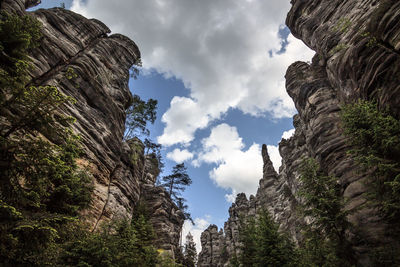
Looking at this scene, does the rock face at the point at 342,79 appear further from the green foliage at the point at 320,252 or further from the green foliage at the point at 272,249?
the green foliage at the point at 272,249

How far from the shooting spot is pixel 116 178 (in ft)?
68.3

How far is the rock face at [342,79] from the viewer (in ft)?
45.8

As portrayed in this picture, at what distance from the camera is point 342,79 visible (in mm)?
19922

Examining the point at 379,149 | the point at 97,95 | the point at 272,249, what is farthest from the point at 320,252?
the point at 97,95

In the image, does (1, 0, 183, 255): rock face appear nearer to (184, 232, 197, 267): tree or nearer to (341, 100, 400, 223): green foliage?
(184, 232, 197, 267): tree

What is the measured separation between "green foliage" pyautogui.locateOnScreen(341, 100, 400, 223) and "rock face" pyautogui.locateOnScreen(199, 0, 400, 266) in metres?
1.44

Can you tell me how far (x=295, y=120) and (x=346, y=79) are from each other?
2190 centimetres

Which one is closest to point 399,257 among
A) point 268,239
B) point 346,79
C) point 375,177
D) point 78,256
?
point 375,177

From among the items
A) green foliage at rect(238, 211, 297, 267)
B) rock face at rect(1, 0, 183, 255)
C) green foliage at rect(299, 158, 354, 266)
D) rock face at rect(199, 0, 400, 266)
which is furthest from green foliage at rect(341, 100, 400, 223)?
rock face at rect(1, 0, 183, 255)

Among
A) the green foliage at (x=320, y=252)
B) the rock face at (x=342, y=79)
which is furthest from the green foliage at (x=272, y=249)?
the rock face at (x=342, y=79)

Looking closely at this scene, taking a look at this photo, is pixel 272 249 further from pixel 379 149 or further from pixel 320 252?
pixel 379 149

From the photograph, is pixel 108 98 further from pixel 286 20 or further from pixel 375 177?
pixel 286 20

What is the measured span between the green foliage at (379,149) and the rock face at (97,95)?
18.2 m

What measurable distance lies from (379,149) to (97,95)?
24.2 metres
